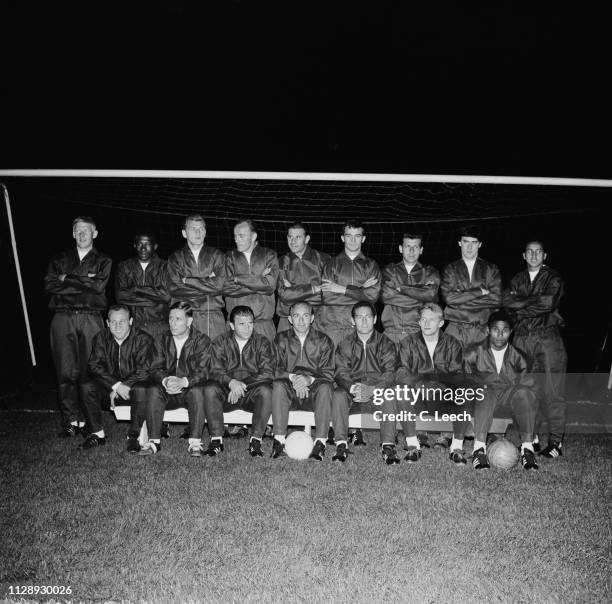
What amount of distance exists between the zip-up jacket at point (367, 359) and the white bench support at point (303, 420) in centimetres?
37

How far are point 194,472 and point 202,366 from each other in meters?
1.12

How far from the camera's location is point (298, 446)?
15.9 feet

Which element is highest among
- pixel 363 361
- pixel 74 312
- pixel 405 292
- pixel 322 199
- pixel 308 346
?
pixel 322 199

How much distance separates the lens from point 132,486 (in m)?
4.23

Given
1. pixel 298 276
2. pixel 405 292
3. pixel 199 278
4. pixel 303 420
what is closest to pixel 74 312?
pixel 199 278

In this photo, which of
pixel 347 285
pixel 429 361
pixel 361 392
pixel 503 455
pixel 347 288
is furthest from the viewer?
pixel 347 285

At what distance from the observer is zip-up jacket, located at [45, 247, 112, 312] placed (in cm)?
560

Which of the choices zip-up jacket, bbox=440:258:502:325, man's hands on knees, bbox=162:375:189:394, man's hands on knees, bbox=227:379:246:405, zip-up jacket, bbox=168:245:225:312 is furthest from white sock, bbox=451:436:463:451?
zip-up jacket, bbox=168:245:225:312

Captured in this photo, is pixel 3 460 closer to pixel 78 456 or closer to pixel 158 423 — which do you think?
pixel 78 456

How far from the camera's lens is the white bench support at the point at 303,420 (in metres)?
5.11

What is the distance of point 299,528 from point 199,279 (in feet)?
9.24

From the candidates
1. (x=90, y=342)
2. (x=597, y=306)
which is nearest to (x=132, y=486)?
(x=90, y=342)

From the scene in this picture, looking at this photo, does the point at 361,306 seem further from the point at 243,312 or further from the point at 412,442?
the point at 412,442

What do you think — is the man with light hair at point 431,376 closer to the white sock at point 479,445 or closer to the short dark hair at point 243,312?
the white sock at point 479,445
